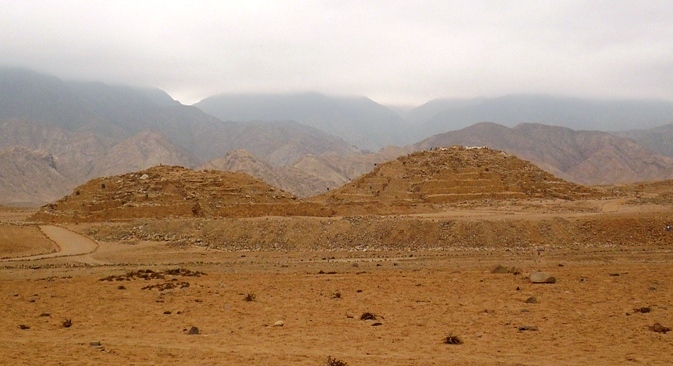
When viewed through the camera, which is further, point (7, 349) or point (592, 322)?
point (592, 322)

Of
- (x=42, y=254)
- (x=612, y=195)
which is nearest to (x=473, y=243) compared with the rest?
(x=42, y=254)

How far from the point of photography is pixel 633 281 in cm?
1838

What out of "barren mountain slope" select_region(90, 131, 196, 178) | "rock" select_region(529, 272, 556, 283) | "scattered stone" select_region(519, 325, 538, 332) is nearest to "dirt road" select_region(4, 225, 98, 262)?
"rock" select_region(529, 272, 556, 283)

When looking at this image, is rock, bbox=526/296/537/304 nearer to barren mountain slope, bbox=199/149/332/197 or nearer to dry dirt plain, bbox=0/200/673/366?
dry dirt plain, bbox=0/200/673/366

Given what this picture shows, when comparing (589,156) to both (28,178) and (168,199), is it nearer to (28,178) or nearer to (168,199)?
(168,199)

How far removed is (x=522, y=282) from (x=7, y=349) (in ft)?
49.2

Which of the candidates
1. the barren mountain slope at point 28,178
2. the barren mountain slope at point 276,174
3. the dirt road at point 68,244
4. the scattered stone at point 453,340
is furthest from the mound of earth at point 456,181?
the barren mountain slope at point 28,178

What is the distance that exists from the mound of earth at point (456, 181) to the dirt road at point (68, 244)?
26.2 m

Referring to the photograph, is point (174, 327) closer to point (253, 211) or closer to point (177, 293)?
point (177, 293)

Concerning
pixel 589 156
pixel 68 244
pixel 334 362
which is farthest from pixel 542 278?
pixel 589 156

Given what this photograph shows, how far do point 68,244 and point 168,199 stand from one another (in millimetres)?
13930

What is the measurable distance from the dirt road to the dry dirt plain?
6.28 meters

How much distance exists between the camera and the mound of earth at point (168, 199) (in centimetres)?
4991

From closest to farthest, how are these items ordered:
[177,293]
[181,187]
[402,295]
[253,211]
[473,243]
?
[402,295] → [177,293] → [473,243] → [253,211] → [181,187]
